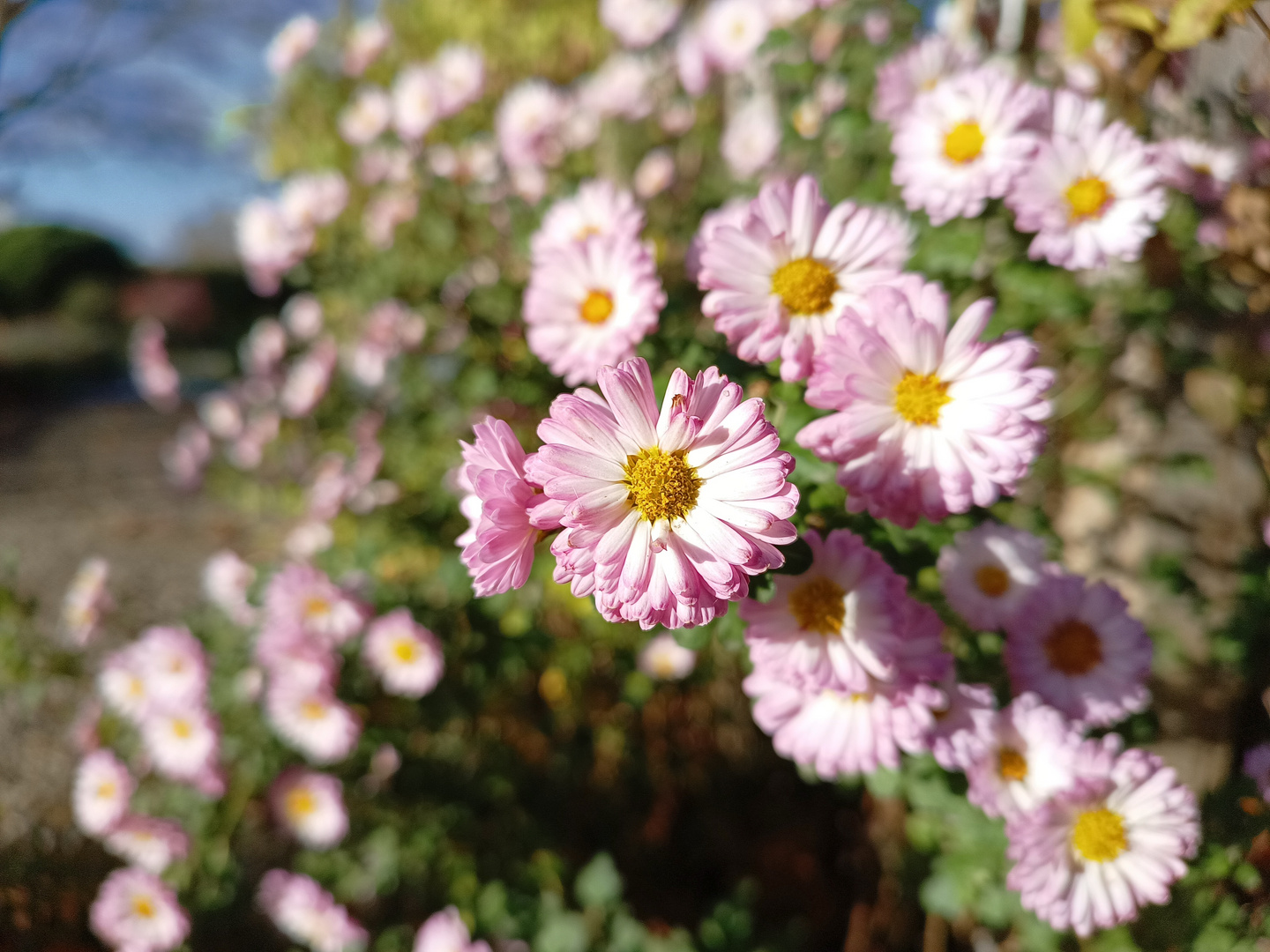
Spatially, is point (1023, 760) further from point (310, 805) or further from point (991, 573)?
point (310, 805)

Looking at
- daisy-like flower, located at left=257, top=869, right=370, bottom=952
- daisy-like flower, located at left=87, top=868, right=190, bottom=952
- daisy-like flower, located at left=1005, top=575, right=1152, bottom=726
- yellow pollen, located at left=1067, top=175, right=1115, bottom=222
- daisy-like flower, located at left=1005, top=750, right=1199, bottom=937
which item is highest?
yellow pollen, located at left=1067, top=175, right=1115, bottom=222

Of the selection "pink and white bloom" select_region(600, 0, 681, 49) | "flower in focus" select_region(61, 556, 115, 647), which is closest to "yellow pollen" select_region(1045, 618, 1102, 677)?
"pink and white bloom" select_region(600, 0, 681, 49)

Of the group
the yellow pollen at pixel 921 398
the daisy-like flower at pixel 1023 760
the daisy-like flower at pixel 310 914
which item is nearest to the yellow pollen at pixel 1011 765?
the daisy-like flower at pixel 1023 760

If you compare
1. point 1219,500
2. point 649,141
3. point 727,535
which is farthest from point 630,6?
point 727,535

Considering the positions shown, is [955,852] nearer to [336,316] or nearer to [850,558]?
[850,558]

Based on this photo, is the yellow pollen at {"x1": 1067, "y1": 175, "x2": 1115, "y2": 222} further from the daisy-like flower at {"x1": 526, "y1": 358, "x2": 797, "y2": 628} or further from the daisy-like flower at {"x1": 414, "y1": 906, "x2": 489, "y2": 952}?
the daisy-like flower at {"x1": 414, "y1": 906, "x2": 489, "y2": 952}

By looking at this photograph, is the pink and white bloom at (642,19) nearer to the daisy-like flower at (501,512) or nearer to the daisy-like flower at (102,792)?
the daisy-like flower at (501,512)
